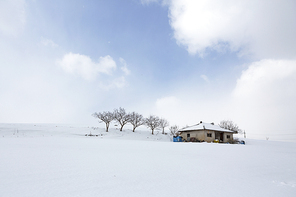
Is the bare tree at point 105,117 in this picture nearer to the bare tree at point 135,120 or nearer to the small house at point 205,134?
the bare tree at point 135,120

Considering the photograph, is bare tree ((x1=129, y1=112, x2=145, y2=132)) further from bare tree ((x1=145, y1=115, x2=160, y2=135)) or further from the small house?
the small house

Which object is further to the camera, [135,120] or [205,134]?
[135,120]

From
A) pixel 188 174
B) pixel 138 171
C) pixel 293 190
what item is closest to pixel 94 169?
pixel 138 171

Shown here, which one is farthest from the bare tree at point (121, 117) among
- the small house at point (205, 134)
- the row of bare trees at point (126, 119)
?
the small house at point (205, 134)

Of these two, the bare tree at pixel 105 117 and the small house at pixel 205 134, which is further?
the bare tree at pixel 105 117

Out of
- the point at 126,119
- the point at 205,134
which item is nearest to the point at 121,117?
the point at 126,119

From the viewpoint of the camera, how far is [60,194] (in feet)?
9.86

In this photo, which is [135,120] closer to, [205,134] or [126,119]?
[126,119]

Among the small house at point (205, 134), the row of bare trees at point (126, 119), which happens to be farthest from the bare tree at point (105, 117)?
the small house at point (205, 134)

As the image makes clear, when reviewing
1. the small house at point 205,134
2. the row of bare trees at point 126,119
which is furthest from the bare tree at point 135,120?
the small house at point 205,134

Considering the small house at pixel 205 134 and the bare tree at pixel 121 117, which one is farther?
the bare tree at pixel 121 117

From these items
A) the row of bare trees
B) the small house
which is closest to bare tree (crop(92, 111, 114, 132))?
the row of bare trees

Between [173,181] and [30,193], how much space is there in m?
3.23

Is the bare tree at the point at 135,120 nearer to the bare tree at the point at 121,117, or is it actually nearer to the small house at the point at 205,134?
the bare tree at the point at 121,117
